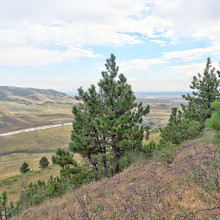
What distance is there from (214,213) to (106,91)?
1012 cm

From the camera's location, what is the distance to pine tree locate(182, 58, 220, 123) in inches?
771

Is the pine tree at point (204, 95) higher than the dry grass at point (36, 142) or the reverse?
higher

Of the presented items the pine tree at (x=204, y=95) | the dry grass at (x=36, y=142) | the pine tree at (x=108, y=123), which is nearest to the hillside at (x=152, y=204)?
the pine tree at (x=108, y=123)

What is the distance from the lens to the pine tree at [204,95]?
64.2 ft

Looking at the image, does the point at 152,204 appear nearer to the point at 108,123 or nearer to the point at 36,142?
the point at 108,123

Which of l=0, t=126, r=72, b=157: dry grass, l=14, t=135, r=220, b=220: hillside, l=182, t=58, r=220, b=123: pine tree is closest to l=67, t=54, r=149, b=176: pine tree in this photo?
l=14, t=135, r=220, b=220: hillside

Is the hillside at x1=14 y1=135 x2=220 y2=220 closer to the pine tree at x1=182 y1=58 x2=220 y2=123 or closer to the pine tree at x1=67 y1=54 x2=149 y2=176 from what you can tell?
the pine tree at x1=67 y1=54 x2=149 y2=176

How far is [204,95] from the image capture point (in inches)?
790

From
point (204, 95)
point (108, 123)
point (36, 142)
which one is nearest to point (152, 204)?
point (108, 123)

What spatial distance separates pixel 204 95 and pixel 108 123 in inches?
552

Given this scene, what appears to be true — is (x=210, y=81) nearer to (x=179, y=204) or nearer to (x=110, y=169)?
(x=110, y=169)

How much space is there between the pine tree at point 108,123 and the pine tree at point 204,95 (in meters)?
10.5

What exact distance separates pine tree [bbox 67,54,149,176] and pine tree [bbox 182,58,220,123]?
1046 cm

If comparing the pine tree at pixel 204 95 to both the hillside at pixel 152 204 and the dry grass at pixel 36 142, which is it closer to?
the hillside at pixel 152 204
